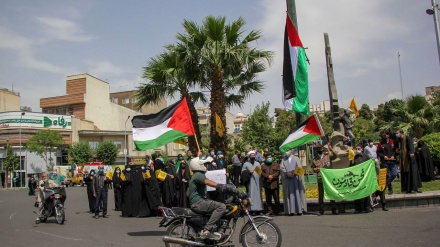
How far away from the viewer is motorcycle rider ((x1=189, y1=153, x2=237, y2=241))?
7402mm

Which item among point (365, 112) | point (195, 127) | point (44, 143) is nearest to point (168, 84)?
point (195, 127)

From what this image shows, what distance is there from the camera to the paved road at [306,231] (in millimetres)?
7953

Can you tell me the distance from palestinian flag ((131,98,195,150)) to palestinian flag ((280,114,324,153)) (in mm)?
3130

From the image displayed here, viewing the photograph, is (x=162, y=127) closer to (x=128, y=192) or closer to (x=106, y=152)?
(x=128, y=192)

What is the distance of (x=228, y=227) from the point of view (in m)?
7.56

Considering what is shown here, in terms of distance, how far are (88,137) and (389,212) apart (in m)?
61.0

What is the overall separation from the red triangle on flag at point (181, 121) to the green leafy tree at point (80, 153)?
5119 cm

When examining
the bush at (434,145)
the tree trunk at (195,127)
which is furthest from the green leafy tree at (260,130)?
the bush at (434,145)

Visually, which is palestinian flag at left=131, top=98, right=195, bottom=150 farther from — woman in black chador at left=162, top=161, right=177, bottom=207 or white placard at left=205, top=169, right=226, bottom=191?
woman in black chador at left=162, top=161, right=177, bottom=207

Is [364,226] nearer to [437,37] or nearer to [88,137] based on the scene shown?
[437,37]

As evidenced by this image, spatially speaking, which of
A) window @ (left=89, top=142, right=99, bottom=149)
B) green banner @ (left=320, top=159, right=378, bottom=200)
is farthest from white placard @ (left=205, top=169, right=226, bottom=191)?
window @ (left=89, top=142, right=99, bottom=149)

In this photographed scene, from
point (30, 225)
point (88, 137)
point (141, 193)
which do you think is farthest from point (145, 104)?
point (88, 137)

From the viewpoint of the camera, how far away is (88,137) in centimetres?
6688

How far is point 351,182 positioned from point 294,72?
416cm
